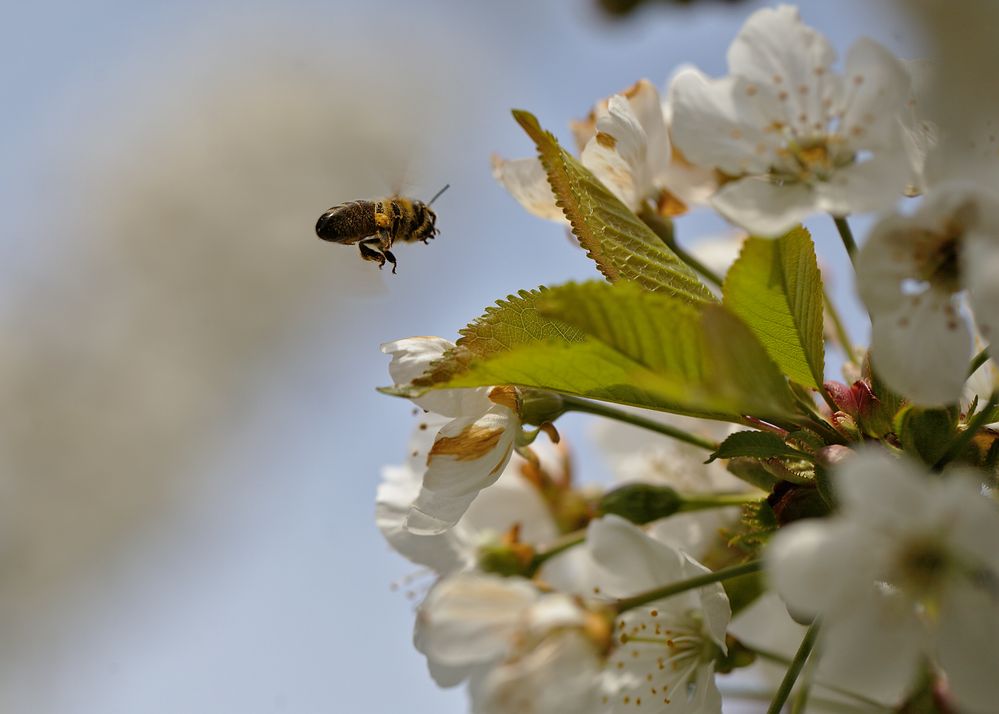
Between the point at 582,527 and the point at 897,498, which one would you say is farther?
the point at 582,527

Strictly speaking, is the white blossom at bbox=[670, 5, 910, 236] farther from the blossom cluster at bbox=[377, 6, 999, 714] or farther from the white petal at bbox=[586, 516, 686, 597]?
the white petal at bbox=[586, 516, 686, 597]

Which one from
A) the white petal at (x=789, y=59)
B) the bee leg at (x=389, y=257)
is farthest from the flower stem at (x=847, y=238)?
the bee leg at (x=389, y=257)

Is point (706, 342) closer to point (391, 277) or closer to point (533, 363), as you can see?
point (533, 363)

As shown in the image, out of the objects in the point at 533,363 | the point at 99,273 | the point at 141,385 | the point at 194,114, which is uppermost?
the point at 194,114

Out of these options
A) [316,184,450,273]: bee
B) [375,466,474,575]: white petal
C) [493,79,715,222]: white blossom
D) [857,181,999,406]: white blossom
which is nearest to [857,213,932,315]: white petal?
[857,181,999,406]: white blossom

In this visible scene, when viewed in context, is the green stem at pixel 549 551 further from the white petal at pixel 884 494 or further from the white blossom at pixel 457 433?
the white petal at pixel 884 494

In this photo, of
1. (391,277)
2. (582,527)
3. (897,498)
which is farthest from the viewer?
(391,277)

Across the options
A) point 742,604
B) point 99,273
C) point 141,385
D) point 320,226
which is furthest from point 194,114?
point 742,604
